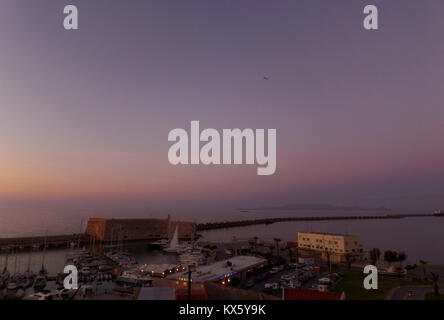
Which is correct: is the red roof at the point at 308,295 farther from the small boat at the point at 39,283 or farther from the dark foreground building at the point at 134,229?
the dark foreground building at the point at 134,229

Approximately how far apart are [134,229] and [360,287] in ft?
93.7

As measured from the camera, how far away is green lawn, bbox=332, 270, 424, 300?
1005 cm

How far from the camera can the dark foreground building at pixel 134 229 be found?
32.3m

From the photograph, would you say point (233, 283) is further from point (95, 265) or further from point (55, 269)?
point (55, 269)

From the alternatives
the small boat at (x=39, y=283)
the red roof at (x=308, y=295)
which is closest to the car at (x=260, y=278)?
the red roof at (x=308, y=295)

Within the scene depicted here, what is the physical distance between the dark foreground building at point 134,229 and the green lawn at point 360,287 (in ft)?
80.7

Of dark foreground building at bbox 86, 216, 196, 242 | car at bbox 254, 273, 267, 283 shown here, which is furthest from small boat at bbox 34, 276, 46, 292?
dark foreground building at bbox 86, 216, 196, 242

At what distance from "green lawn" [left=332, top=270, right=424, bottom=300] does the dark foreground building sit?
968 inches

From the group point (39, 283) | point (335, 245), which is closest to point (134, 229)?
point (39, 283)

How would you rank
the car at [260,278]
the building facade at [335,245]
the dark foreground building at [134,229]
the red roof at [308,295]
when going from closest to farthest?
the red roof at [308,295]
the car at [260,278]
the building facade at [335,245]
the dark foreground building at [134,229]

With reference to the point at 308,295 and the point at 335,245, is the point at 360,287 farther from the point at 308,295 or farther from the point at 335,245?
the point at 335,245

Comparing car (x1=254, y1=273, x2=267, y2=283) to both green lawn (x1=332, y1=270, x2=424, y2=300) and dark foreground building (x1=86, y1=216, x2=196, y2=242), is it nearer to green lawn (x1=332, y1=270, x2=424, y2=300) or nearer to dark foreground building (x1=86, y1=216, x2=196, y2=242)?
green lawn (x1=332, y1=270, x2=424, y2=300)
